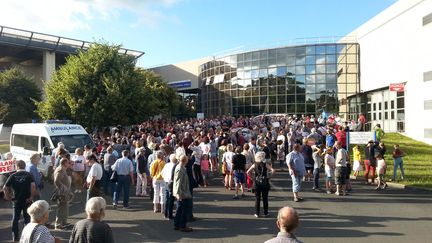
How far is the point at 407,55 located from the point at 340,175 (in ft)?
62.8

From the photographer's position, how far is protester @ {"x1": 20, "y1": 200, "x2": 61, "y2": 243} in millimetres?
4727

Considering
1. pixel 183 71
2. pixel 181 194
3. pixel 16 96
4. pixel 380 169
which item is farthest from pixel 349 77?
pixel 181 194

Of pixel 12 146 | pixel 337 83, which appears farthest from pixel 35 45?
pixel 337 83

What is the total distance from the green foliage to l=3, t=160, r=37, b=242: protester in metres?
17.9

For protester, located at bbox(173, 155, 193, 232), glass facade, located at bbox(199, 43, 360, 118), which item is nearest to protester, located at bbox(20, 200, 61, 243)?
protester, located at bbox(173, 155, 193, 232)

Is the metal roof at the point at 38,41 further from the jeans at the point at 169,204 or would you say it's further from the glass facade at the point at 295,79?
the jeans at the point at 169,204

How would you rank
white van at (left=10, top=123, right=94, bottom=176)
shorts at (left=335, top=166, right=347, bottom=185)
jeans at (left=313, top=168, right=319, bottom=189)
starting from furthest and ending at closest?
white van at (left=10, top=123, right=94, bottom=176), jeans at (left=313, top=168, right=319, bottom=189), shorts at (left=335, top=166, right=347, bottom=185)

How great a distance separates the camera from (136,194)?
44.8ft

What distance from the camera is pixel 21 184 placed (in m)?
8.43

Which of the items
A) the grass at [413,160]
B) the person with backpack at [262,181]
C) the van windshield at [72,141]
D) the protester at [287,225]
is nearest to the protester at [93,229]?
the protester at [287,225]

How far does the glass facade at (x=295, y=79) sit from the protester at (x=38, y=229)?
3824 cm

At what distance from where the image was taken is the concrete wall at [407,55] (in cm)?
2650

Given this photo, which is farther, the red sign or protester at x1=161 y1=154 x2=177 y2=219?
the red sign

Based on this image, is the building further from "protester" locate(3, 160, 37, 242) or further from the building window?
"protester" locate(3, 160, 37, 242)
